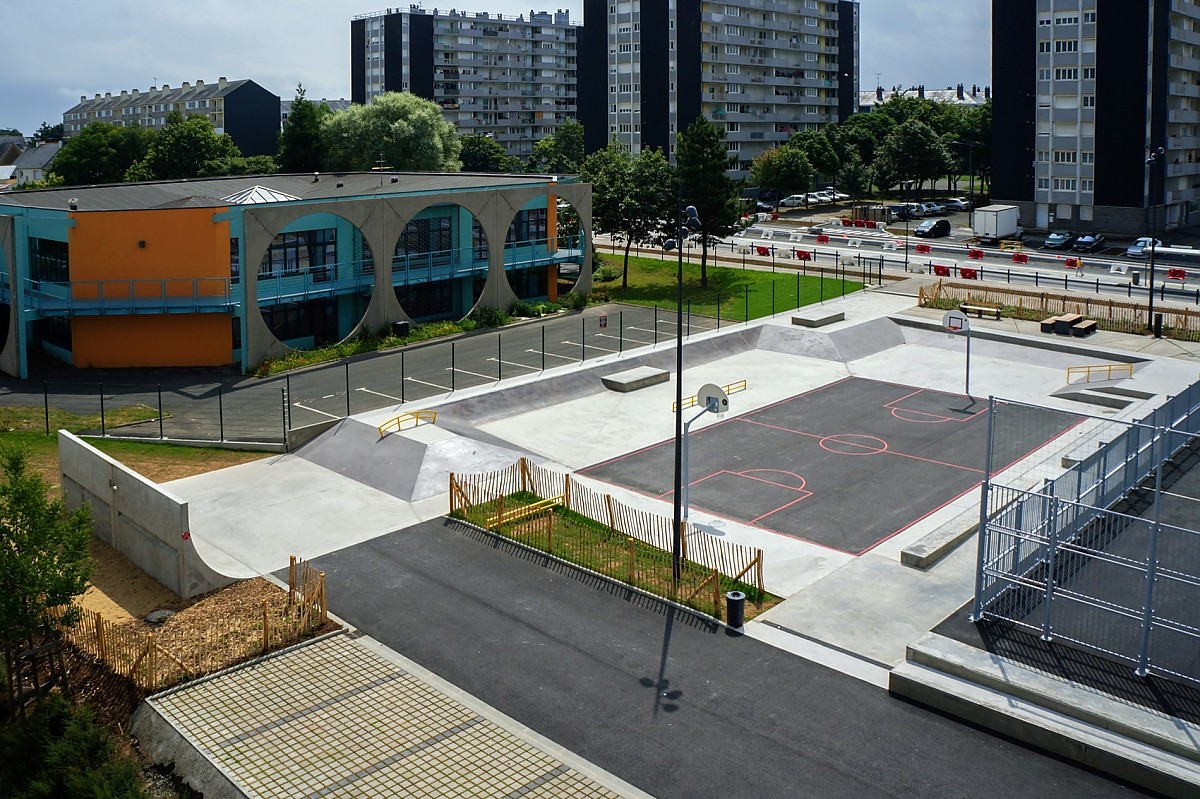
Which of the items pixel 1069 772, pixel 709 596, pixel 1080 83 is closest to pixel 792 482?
pixel 709 596

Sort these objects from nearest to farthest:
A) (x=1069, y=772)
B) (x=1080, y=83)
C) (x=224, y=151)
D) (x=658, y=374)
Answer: (x=1069, y=772)
(x=658, y=374)
(x=1080, y=83)
(x=224, y=151)

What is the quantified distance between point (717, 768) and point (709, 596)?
6.23m

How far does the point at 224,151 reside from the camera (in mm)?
93375

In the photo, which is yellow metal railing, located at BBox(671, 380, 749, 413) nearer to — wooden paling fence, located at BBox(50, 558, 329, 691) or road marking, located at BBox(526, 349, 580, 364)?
road marking, located at BBox(526, 349, 580, 364)

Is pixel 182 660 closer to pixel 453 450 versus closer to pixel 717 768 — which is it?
pixel 717 768

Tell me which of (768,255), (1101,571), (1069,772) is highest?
(768,255)

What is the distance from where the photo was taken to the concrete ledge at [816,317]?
49500mm

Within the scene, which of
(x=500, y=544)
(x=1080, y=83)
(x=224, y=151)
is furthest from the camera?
(x=224, y=151)

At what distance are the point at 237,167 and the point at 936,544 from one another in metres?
78.5

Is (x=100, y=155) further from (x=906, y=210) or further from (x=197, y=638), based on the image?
(x=197, y=638)

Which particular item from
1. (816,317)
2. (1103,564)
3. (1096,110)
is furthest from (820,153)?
(1103,564)

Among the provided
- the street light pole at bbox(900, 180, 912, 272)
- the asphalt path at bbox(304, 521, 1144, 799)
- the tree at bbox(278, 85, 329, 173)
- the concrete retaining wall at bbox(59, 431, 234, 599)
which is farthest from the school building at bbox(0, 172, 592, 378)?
the tree at bbox(278, 85, 329, 173)

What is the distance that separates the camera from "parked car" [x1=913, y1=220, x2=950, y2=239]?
82812mm

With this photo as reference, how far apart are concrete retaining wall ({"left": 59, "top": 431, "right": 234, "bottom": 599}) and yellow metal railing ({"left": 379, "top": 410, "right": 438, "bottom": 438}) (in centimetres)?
839
